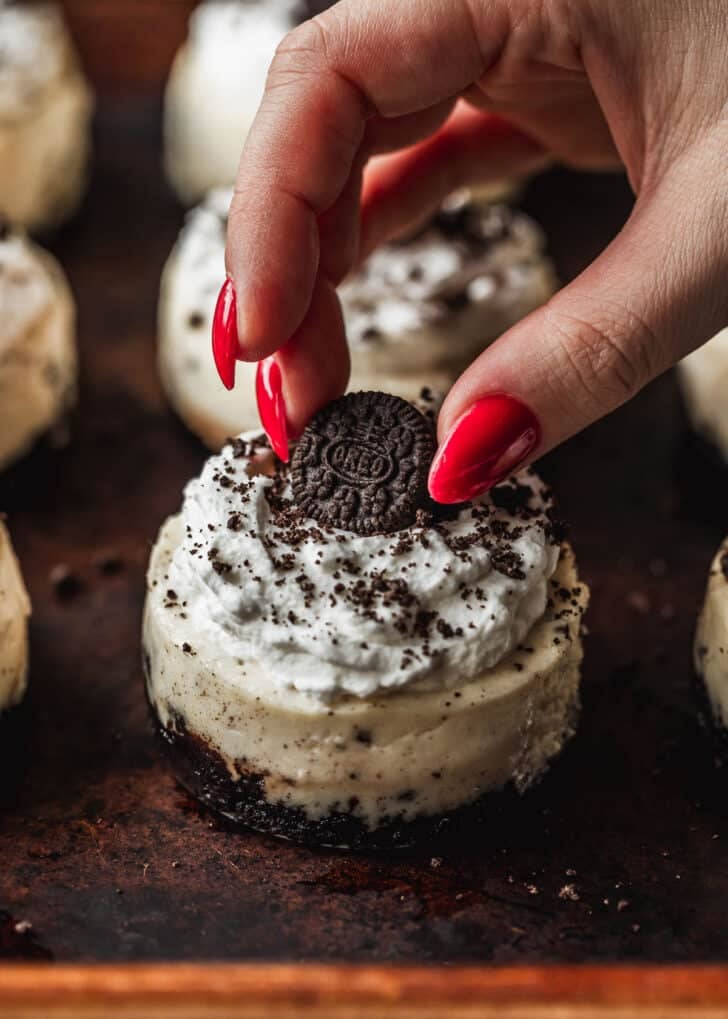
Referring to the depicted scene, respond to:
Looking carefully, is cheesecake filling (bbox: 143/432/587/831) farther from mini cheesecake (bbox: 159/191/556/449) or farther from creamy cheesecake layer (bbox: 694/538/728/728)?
mini cheesecake (bbox: 159/191/556/449)

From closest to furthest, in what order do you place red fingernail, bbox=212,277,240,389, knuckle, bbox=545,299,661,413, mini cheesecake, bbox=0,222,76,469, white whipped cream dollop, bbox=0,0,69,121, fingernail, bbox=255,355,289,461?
1. knuckle, bbox=545,299,661,413
2. red fingernail, bbox=212,277,240,389
3. fingernail, bbox=255,355,289,461
4. mini cheesecake, bbox=0,222,76,469
5. white whipped cream dollop, bbox=0,0,69,121

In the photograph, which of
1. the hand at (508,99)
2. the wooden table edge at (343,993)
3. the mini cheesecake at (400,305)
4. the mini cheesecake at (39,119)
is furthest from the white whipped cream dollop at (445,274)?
the wooden table edge at (343,993)

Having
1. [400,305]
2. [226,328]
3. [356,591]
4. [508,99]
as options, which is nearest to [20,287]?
[400,305]

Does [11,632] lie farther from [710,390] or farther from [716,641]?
[710,390]

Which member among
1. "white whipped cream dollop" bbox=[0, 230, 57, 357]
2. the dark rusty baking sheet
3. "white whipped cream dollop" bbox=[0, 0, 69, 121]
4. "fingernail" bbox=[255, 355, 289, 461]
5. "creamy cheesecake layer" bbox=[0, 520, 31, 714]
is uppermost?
"white whipped cream dollop" bbox=[0, 0, 69, 121]

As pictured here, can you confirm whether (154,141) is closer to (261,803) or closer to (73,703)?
(73,703)

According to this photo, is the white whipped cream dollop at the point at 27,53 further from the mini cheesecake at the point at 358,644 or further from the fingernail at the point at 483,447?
the fingernail at the point at 483,447

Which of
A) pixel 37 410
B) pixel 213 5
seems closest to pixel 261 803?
pixel 37 410

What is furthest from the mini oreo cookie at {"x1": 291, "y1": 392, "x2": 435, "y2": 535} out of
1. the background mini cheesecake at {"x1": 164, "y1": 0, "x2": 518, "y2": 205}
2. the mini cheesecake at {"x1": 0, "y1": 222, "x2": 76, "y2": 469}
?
the background mini cheesecake at {"x1": 164, "y1": 0, "x2": 518, "y2": 205}
